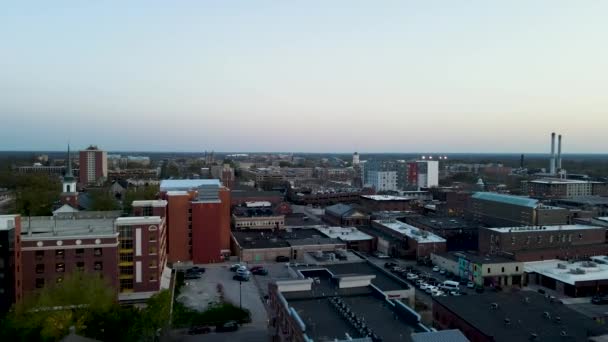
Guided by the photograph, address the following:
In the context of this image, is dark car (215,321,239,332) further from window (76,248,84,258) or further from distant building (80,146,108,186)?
distant building (80,146,108,186)

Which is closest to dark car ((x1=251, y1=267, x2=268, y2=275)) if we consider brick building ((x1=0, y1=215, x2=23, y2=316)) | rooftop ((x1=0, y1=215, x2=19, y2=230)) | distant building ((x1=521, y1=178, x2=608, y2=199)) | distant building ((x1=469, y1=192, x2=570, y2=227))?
brick building ((x1=0, y1=215, x2=23, y2=316))

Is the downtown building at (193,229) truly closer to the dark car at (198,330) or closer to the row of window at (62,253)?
the row of window at (62,253)

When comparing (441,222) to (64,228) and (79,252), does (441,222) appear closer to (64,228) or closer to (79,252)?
(79,252)

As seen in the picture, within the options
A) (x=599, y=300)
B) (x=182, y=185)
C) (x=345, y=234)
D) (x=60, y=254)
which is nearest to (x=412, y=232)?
(x=345, y=234)

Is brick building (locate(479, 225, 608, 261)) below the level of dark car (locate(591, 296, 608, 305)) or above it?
above

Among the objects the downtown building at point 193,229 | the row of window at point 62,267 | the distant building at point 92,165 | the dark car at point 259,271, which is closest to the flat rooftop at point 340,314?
the row of window at point 62,267

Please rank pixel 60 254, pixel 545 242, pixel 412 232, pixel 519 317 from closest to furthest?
1. pixel 519 317
2. pixel 60 254
3. pixel 545 242
4. pixel 412 232
